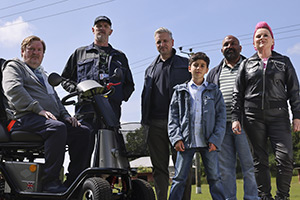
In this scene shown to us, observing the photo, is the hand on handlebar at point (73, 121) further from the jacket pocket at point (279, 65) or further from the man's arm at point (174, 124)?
the jacket pocket at point (279, 65)

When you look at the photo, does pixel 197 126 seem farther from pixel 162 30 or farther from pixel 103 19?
pixel 103 19

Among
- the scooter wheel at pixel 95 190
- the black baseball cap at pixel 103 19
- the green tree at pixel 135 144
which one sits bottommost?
the scooter wheel at pixel 95 190

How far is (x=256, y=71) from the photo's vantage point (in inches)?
160

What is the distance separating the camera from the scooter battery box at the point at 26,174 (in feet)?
11.7

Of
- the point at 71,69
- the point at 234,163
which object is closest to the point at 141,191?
the point at 234,163

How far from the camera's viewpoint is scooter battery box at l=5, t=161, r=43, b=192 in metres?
3.58

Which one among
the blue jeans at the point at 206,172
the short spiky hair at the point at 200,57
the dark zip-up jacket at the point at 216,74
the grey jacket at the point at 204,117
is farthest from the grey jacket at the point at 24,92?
the dark zip-up jacket at the point at 216,74

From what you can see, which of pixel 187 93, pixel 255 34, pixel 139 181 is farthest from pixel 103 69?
pixel 255 34

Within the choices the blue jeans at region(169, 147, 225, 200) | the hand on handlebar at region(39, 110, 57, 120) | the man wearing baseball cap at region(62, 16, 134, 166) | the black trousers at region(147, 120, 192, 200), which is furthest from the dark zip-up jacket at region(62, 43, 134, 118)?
the blue jeans at region(169, 147, 225, 200)

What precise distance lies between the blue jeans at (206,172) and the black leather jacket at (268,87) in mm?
643

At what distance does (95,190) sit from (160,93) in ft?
5.67

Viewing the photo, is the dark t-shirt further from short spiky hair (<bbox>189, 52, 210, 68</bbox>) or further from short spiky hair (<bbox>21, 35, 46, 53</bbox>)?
short spiky hair (<bbox>21, 35, 46, 53</bbox>)

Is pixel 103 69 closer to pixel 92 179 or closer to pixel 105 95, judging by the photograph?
pixel 105 95

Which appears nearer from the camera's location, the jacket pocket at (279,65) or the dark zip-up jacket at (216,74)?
the jacket pocket at (279,65)
